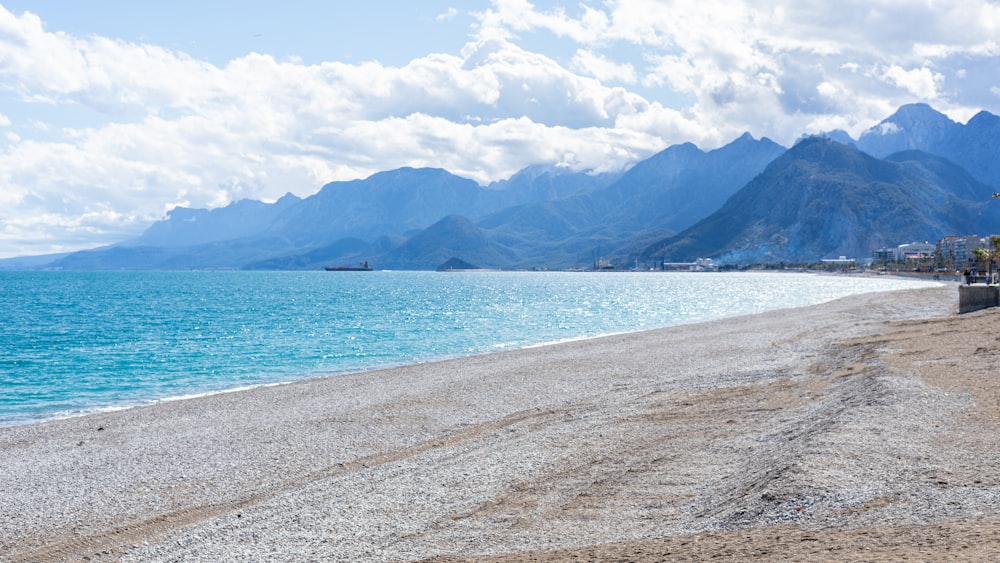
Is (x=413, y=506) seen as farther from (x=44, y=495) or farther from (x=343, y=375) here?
(x=343, y=375)

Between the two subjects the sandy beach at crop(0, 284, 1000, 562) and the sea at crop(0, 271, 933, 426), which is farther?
the sea at crop(0, 271, 933, 426)

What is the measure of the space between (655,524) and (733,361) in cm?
2336

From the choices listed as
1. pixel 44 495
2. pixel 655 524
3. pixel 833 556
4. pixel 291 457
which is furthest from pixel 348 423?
pixel 833 556

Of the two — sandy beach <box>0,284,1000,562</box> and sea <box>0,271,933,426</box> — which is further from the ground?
sandy beach <box>0,284,1000,562</box>

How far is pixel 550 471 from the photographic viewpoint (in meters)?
15.9

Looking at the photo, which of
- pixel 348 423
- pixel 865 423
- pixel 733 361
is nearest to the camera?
pixel 865 423

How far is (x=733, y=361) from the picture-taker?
3375 cm

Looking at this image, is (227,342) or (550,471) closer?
(550,471)

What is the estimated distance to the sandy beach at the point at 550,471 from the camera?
10.9 meters

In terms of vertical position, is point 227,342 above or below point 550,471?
below

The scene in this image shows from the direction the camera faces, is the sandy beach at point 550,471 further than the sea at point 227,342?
No

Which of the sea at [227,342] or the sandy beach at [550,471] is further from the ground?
the sandy beach at [550,471]

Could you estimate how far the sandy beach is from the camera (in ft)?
35.8

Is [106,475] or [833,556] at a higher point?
[833,556]
